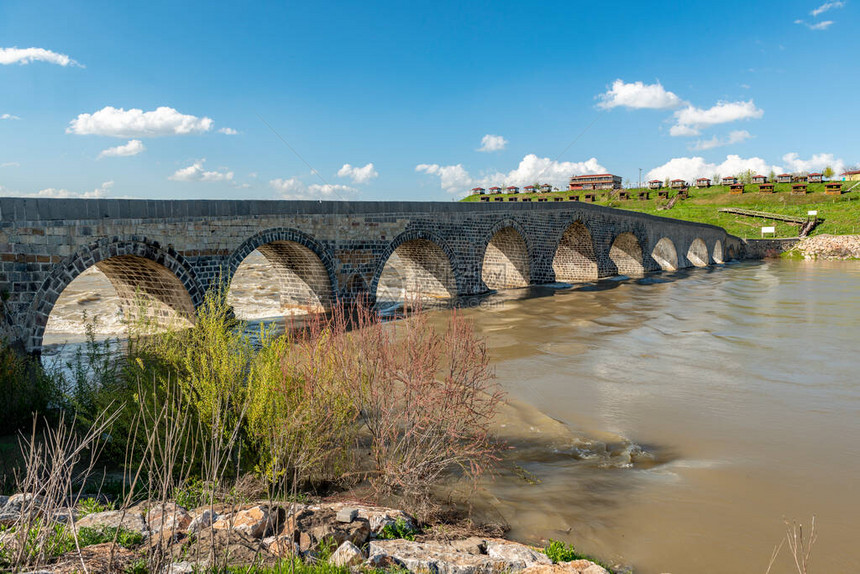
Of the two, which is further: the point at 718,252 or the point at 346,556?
the point at 718,252

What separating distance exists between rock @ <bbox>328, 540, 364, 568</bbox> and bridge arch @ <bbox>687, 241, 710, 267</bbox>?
4939 cm

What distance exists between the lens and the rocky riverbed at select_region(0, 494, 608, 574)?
13.3 feet

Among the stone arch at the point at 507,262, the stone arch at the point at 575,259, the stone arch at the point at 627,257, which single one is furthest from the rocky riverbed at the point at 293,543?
the stone arch at the point at 627,257

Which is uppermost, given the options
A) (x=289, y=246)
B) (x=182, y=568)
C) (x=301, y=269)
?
(x=289, y=246)

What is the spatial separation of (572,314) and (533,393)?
10487 mm

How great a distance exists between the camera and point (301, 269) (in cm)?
1884

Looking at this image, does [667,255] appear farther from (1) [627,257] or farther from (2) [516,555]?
(2) [516,555]

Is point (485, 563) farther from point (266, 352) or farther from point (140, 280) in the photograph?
point (140, 280)

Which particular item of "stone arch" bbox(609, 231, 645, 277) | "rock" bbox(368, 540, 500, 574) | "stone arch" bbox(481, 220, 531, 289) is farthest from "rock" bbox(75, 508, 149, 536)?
"stone arch" bbox(609, 231, 645, 277)

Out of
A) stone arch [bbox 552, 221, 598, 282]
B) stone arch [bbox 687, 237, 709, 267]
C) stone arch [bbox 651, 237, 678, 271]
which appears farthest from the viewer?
stone arch [bbox 687, 237, 709, 267]

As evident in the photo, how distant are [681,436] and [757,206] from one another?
7678 centimetres

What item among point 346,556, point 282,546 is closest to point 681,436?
point 346,556

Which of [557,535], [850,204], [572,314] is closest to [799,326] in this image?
[572,314]

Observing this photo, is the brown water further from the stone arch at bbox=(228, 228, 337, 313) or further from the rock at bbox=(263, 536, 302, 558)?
the stone arch at bbox=(228, 228, 337, 313)
